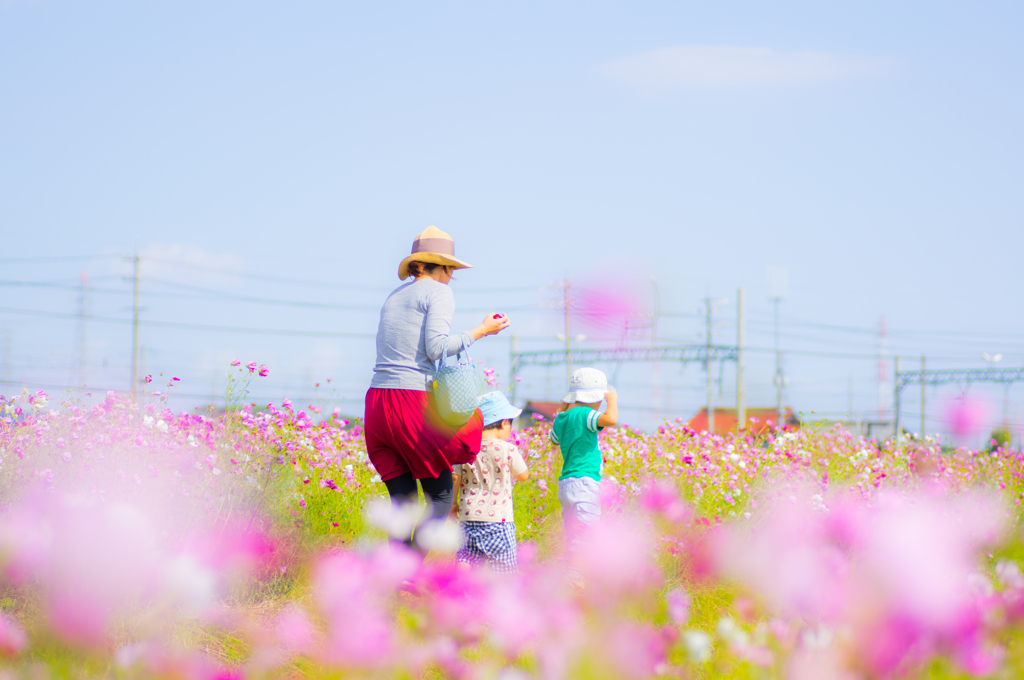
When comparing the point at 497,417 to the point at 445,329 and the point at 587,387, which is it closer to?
the point at 587,387

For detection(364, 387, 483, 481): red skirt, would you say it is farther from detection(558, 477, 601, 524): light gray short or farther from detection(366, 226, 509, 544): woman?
detection(558, 477, 601, 524): light gray short

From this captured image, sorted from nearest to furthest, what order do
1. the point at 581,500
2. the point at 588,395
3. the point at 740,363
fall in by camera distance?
1. the point at 581,500
2. the point at 588,395
3. the point at 740,363

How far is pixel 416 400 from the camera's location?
330 cm

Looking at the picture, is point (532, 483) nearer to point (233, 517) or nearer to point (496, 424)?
point (496, 424)

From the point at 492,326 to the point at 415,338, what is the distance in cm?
35

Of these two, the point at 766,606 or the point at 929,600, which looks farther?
the point at 766,606

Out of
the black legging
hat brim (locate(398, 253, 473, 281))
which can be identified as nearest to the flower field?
the black legging

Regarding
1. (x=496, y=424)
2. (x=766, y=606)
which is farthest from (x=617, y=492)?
(x=766, y=606)

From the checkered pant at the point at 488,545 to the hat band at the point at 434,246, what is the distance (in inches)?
58.2

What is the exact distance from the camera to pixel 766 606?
139cm

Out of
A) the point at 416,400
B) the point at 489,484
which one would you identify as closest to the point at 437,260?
the point at 416,400

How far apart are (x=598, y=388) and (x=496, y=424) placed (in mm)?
700

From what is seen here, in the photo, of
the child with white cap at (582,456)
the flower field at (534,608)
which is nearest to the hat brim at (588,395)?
the child with white cap at (582,456)

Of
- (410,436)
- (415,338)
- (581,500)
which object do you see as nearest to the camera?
(410,436)
